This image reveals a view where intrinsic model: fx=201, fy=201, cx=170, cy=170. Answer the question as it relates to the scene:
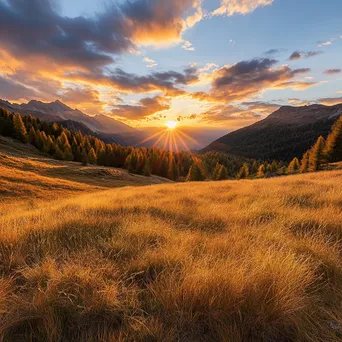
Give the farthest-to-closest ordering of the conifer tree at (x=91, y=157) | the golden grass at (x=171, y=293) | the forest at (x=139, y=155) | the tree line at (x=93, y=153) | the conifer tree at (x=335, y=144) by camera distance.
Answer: the conifer tree at (x=91, y=157) → the tree line at (x=93, y=153) → the forest at (x=139, y=155) → the conifer tree at (x=335, y=144) → the golden grass at (x=171, y=293)

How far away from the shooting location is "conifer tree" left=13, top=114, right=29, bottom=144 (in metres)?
74.7

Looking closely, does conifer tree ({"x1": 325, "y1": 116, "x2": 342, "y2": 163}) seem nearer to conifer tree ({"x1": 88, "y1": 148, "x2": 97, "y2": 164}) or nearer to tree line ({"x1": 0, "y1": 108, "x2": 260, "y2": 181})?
A: tree line ({"x1": 0, "y1": 108, "x2": 260, "y2": 181})

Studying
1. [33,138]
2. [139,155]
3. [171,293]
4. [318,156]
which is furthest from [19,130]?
[318,156]

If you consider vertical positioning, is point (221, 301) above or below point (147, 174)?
above

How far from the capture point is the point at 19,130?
75438mm

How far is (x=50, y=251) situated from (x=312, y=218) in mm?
5848

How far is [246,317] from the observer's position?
205 centimetres

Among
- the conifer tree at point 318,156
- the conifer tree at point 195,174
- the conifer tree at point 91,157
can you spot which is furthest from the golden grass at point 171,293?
the conifer tree at point 91,157

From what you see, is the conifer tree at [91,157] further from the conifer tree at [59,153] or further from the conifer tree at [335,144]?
the conifer tree at [335,144]

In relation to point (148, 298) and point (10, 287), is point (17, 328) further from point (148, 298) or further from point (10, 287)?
point (148, 298)

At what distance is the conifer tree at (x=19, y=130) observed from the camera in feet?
245

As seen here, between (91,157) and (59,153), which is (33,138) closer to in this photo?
(59,153)

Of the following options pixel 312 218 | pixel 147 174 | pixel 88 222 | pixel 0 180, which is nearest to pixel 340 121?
pixel 147 174

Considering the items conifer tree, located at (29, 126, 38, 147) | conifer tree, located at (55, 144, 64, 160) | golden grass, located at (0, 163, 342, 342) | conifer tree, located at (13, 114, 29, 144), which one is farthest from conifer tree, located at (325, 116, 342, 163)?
conifer tree, located at (13, 114, 29, 144)
